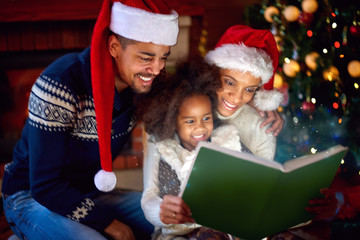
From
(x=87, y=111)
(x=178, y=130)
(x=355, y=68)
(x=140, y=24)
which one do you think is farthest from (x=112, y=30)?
(x=355, y=68)

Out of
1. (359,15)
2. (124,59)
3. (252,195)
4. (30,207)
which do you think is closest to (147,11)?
(124,59)

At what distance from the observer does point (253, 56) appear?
3.82ft

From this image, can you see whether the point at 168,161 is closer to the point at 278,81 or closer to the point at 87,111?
the point at 87,111

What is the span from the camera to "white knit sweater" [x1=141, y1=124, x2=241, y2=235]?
1.08 metres

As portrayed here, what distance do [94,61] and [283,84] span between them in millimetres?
1329

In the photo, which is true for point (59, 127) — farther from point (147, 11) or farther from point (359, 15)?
point (359, 15)

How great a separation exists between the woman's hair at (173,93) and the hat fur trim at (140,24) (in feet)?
0.53

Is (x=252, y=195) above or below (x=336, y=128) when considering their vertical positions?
above

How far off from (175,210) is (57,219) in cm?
44

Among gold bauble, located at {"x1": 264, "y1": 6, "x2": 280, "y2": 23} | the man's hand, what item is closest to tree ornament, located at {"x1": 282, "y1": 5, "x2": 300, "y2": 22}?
gold bauble, located at {"x1": 264, "y1": 6, "x2": 280, "y2": 23}

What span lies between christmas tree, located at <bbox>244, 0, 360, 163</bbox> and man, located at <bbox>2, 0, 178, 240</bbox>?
28.4 inches

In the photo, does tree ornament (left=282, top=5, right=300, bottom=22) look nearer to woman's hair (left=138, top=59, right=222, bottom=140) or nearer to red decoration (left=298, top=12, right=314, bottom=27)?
red decoration (left=298, top=12, right=314, bottom=27)

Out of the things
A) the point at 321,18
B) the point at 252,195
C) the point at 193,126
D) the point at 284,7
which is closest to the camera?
the point at 252,195

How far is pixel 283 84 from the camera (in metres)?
2.02
